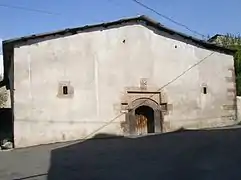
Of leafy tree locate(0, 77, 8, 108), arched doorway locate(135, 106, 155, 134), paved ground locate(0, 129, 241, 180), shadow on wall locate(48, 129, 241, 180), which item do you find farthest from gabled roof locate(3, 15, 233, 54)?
leafy tree locate(0, 77, 8, 108)

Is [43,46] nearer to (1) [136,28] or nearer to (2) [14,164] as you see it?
(1) [136,28]

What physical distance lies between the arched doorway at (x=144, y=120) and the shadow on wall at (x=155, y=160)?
3.65 meters

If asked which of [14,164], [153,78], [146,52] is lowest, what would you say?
[14,164]

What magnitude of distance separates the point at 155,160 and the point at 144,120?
735cm

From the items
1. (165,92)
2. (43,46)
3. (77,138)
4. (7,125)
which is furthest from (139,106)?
(7,125)

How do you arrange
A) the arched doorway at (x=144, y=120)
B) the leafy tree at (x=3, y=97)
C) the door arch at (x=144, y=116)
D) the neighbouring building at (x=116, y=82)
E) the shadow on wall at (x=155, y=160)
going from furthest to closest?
the leafy tree at (x=3, y=97)
the arched doorway at (x=144, y=120)
the door arch at (x=144, y=116)
the neighbouring building at (x=116, y=82)
the shadow on wall at (x=155, y=160)

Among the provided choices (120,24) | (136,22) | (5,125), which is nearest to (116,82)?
(120,24)

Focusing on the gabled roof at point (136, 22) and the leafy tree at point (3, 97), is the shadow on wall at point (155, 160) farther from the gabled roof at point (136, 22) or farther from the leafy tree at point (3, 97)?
the leafy tree at point (3, 97)

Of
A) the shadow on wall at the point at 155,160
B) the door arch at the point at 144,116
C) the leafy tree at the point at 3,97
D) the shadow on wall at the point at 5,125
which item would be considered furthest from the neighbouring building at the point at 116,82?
the leafy tree at the point at 3,97

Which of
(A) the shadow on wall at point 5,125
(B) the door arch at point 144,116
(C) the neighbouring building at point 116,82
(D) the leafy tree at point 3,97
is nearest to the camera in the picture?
(C) the neighbouring building at point 116,82

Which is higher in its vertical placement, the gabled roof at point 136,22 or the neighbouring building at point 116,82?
the gabled roof at point 136,22

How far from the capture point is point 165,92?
15938 millimetres

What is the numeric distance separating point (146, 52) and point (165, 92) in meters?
1.81

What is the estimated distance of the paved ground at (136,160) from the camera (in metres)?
7.39
